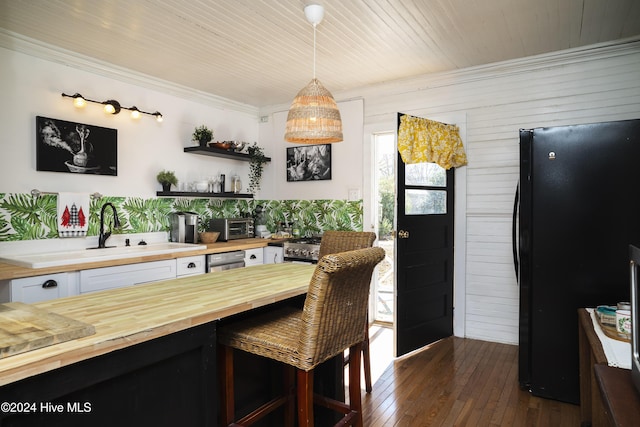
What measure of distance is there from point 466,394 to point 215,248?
2.41 metres

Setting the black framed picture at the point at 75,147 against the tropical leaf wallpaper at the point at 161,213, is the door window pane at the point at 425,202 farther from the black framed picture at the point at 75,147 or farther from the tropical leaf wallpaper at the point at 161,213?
the black framed picture at the point at 75,147

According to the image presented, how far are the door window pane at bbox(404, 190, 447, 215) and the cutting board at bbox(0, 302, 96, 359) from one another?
2.68m

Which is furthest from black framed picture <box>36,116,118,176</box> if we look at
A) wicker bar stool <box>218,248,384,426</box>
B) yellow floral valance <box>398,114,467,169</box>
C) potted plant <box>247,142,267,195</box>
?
yellow floral valance <box>398,114,467,169</box>

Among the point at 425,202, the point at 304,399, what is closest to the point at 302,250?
the point at 425,202

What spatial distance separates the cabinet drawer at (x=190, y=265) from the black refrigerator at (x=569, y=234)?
2.61 metres

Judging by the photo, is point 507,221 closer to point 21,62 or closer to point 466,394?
point 466,394

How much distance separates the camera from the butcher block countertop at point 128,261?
2508 millimetres

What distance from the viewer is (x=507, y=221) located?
3.64 metres

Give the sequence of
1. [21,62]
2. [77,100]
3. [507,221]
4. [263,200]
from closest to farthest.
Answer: [21,62] < [77,100] < [507,221] < [263,200]

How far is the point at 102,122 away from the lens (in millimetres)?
3580

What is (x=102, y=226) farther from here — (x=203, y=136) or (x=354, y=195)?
(x=354, y=195)

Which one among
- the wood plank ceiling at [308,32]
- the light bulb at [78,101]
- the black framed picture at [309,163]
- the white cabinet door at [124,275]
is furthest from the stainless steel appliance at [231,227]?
the light bulb at [78,101]

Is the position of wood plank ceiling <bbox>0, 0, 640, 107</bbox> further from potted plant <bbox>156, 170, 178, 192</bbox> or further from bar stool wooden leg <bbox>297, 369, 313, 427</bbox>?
bar stool wooden leg <bbox>297, 369, 313, 427</bbox>

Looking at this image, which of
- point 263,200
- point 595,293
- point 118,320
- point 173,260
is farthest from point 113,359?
point 263,200
